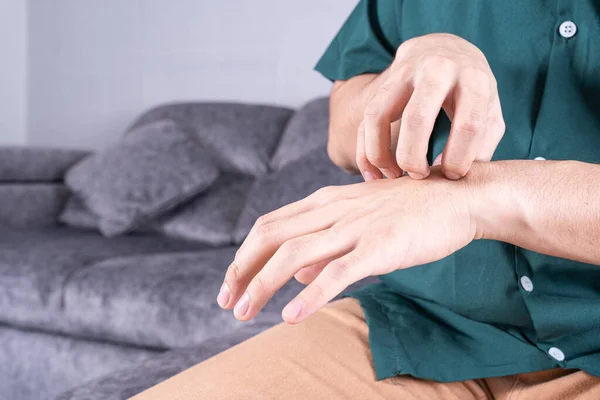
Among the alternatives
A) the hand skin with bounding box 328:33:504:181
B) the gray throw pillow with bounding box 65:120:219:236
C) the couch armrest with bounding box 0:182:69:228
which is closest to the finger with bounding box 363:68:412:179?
the hand skin with bounding box 328:33:504:181

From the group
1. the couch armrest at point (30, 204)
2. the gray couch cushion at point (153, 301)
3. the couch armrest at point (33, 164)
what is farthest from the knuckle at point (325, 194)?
the couch armrest at point (33, 164)

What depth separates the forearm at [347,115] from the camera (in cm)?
92

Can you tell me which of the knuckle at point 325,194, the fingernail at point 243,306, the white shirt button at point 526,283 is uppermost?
the knuckle at point 325,194

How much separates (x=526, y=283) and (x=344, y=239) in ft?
1.06

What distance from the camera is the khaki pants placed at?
28.2 inches

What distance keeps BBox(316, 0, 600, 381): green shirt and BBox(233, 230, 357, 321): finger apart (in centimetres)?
27

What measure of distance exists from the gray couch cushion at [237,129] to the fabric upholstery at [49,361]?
1032 mm

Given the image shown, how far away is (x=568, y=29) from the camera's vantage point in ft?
2.63

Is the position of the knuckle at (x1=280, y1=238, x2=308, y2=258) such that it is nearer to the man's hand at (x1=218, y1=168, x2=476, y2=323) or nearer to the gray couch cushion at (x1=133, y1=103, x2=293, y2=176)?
the man's hand at (x1=218, y1=168, x2=476, y2=323)

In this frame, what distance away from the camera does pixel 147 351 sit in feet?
5.96

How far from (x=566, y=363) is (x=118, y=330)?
53.5 inches

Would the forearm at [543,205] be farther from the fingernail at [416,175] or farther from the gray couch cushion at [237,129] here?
the gray couch cushion at [237,129]

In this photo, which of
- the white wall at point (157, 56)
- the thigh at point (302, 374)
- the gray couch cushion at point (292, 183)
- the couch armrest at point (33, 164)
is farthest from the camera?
the white wall at point (157, 56)

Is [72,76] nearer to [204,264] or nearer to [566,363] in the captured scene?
[204,264]
